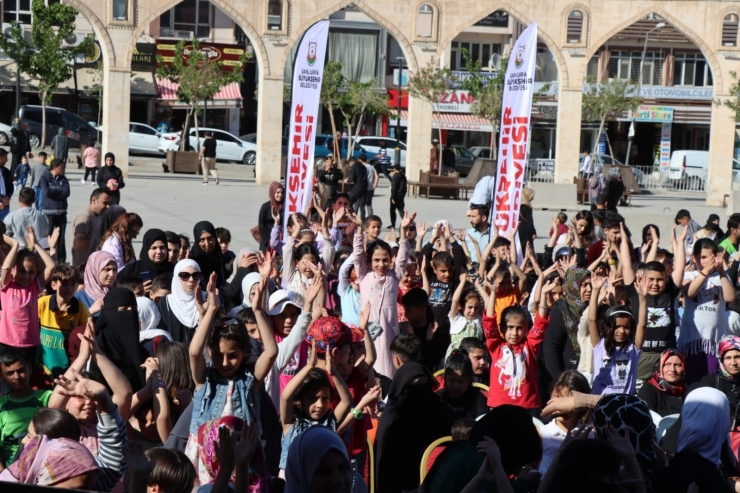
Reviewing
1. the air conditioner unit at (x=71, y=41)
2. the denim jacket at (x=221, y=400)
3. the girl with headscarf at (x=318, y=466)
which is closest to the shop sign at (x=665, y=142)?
the air conditioner unit at (x=71, y=41)

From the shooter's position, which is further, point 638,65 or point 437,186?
point 638,65

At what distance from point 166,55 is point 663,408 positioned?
128 ft

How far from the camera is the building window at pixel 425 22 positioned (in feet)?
98.5

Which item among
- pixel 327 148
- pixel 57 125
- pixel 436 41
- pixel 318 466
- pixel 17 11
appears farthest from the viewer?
pixel 17 11

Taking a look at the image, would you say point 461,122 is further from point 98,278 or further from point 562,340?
point 98,278

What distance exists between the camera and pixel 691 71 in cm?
4750

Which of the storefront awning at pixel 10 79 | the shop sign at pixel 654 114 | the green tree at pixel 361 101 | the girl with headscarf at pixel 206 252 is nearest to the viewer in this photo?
the girl with headscarf at pixel 206 252

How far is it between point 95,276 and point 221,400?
2967 mm

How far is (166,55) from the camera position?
43219mm

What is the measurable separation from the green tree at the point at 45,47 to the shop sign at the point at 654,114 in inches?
916

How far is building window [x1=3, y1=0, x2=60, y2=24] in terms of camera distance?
136 feet

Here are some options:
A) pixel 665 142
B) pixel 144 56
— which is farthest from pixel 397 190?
pixel 665 142

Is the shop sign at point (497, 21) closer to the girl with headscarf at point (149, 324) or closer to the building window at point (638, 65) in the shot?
the building window at point (638, 65)

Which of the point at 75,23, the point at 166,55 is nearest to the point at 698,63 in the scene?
the point at 166,55
